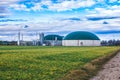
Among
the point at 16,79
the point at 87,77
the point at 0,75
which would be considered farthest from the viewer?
the point at 87,77

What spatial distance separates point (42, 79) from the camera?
19.9 metres

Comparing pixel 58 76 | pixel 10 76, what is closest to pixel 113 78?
pixel 58 76

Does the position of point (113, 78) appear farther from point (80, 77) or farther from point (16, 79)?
point (16, 79)

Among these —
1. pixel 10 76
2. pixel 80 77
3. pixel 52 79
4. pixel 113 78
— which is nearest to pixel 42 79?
pixel 52 79

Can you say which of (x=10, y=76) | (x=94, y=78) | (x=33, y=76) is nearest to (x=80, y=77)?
(x=94, y=78)

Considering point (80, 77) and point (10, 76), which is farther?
point (80, 77)

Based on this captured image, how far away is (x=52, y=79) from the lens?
20.0m

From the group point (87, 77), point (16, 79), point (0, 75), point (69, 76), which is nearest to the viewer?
point (16, 79)

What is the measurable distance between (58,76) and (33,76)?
161 centimetres

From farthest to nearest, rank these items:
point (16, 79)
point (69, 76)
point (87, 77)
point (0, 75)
Result: point (87, 77)
point (69, 76)
point (0, 75)
point (16, 79)

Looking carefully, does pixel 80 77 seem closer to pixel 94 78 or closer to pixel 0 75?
pixel 94 78

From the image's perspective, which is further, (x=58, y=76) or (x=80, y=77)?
(x=80, y=77)

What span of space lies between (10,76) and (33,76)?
142cm

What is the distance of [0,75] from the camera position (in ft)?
67.8
